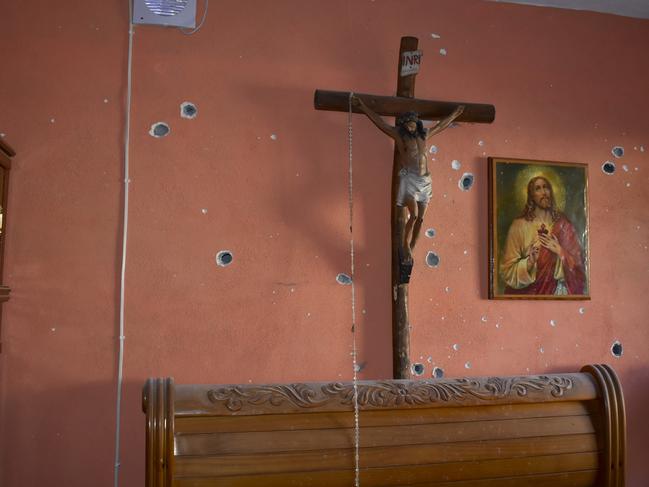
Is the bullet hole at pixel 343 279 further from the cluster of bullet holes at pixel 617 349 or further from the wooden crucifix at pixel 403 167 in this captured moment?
the cluster of bullet holes at pixel 617 349

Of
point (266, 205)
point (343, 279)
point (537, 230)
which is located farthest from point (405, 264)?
point (537, 230)

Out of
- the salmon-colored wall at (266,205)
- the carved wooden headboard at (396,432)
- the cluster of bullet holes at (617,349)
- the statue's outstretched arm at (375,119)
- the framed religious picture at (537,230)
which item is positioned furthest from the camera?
the cluster of bullet holes at (617,349)

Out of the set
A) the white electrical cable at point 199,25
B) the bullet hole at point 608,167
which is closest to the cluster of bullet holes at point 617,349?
the bullet hole at point 608,167

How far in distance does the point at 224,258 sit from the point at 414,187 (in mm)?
747

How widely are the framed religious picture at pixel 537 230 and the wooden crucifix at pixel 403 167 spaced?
17.2 inches

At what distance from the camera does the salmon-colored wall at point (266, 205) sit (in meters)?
2.22

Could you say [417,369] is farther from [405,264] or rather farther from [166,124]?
[166,124]

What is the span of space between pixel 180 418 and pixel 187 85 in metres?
1.22

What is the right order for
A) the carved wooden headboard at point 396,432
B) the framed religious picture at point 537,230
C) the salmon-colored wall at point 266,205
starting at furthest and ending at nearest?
the framed religious picture at point 537,230 → the salmon-colored wall at point 266,205 → the carved wooden headboard at point 396,432

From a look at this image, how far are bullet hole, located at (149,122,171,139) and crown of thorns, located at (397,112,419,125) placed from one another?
86cm

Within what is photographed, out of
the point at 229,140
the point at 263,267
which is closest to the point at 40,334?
the point at 263,267

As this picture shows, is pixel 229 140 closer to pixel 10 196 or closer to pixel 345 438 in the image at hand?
pixel 10 196

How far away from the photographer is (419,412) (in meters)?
2.15

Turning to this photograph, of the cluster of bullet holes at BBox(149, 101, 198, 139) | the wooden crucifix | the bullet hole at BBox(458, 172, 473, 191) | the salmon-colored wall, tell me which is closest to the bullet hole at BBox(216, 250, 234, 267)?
the salmon-colored wall
